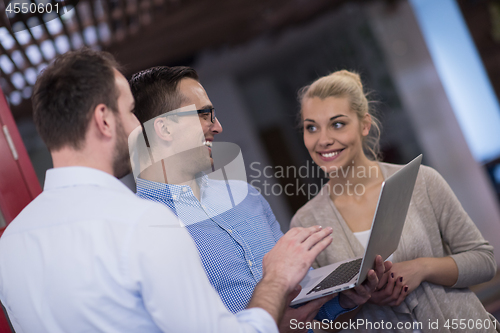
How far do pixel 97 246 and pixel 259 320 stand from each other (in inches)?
14.6

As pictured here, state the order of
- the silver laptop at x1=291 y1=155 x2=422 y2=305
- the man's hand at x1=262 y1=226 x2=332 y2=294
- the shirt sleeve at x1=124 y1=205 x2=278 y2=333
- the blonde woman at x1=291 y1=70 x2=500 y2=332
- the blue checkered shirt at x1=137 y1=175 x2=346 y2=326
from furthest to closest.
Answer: the blonde woman at x1=291 y1=70 x2=500 y2=332, the blue checkered shirt at x1=137 y1=175 x2=346 y2=326, the silver laptop at x1=291 y1=155 x2=422 y2=305, the man's hand at x1=262 y1=226 x2=332 y2=294, the shirt sleeve at x1=124 y1=205 x2=278 y2=333

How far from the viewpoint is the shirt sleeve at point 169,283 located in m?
0.79

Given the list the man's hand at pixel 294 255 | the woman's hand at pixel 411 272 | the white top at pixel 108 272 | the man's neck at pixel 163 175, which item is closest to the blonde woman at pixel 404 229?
the woman's hand at pixel 411 272

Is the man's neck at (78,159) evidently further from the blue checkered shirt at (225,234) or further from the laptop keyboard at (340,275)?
the laptop keyboard at (340,275)

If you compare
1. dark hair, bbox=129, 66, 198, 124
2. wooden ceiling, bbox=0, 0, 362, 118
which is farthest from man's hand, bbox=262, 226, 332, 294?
wooden ceiling, bbox=0, 0, 362, 118

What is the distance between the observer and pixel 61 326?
0.83 meters

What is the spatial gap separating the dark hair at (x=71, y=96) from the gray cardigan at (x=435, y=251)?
1099mm

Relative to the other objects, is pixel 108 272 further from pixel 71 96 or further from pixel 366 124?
pixel 366 124

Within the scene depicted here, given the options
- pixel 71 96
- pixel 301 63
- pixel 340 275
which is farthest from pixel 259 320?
pixel 301 63

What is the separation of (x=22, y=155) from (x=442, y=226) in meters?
1.70

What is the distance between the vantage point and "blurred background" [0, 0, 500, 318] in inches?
86.5

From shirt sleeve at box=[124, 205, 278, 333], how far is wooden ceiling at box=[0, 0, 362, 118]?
1.37 meters

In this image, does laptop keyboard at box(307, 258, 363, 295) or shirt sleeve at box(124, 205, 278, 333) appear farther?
laptop keyboard at box(307, 258, 363, 295)

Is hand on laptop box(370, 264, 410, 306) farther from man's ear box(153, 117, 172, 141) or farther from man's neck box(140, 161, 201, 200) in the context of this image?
man's ear box(153, 117, 172, 141)
